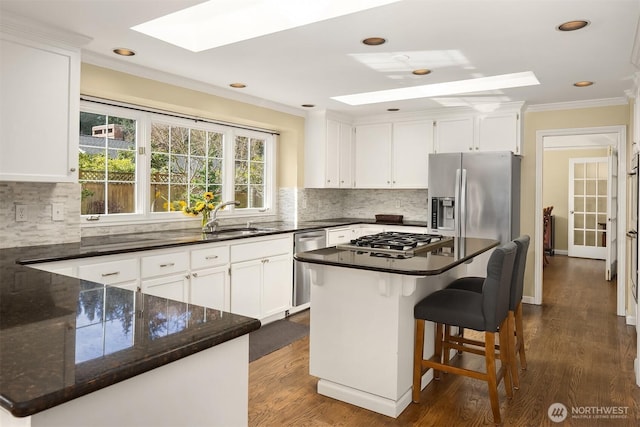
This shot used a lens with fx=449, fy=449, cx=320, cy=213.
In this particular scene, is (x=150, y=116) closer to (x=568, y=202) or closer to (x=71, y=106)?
(x=71, y=106)

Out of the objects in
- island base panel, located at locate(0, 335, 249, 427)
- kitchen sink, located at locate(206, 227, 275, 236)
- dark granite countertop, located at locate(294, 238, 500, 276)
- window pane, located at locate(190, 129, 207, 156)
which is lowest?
island base panel, located at locate(0, 335, 249, 427)

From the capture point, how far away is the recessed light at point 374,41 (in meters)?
2.98

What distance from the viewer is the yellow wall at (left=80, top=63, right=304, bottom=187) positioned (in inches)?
137

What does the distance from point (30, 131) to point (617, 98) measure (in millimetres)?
5278

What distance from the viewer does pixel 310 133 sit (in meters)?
5.66

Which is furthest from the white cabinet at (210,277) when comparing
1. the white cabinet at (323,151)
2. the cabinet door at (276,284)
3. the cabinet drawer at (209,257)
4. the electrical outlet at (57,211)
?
the white cabinet at (323,151)

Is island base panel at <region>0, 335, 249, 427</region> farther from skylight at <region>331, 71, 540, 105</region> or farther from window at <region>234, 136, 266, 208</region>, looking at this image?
window at <region>234, 136, 266, 208</region>

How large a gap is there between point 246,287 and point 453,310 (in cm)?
207

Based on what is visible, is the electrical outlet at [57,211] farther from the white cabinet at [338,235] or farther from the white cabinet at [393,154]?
the white cabinet at [393,154]

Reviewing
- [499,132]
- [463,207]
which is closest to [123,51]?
[463,207]

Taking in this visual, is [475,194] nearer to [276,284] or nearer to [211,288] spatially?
[276,284]

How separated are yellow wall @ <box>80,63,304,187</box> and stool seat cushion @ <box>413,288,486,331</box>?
109 inches

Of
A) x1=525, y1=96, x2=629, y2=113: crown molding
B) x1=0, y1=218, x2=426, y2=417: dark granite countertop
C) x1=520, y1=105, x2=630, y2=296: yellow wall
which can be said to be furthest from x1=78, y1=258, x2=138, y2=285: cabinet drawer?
x1=525, y1=96, x2=629, y2=113: crown molding

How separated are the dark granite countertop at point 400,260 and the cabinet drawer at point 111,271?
116 cm
